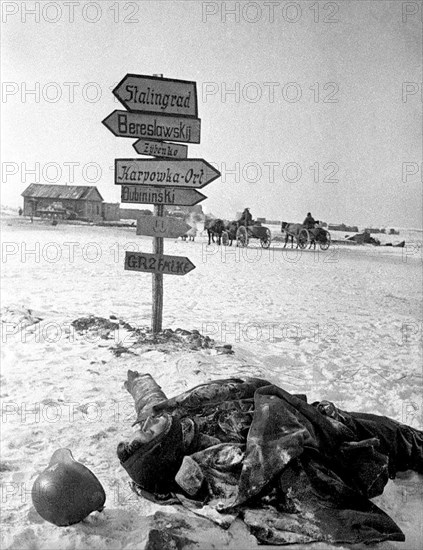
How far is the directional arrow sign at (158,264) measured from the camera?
9.85ft

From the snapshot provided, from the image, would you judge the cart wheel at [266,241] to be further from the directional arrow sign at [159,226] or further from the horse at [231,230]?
the directional arrow sign at [159,226]

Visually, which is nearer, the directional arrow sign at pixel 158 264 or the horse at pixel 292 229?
the directional arrow sign at pixel 158 264

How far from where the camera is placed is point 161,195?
116 inches

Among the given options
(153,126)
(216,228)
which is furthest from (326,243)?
(153,126)

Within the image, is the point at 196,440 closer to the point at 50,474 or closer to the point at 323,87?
the point at 50,474

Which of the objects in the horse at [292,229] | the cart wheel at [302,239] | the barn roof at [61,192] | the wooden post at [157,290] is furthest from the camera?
the horse at [292,229]

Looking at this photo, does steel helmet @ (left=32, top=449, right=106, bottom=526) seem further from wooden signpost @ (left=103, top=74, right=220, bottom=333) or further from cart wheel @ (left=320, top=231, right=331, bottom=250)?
cart wheel @ (left=320, top=231, right=331, bottom=250)

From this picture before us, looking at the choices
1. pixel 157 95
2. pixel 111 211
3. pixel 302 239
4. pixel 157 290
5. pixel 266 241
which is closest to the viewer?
pixel 157 95

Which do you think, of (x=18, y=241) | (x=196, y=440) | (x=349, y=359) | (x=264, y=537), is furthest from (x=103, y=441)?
(x=18, y=241)

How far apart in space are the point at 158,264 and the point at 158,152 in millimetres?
690

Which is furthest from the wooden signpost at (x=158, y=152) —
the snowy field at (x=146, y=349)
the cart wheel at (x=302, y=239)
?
the cart wheel at (x=302, y=239)

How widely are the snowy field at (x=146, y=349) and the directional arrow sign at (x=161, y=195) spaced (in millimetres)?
899

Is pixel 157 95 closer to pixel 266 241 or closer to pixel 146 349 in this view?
pixel 146 349

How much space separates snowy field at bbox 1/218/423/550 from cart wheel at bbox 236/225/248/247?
7.03ft
